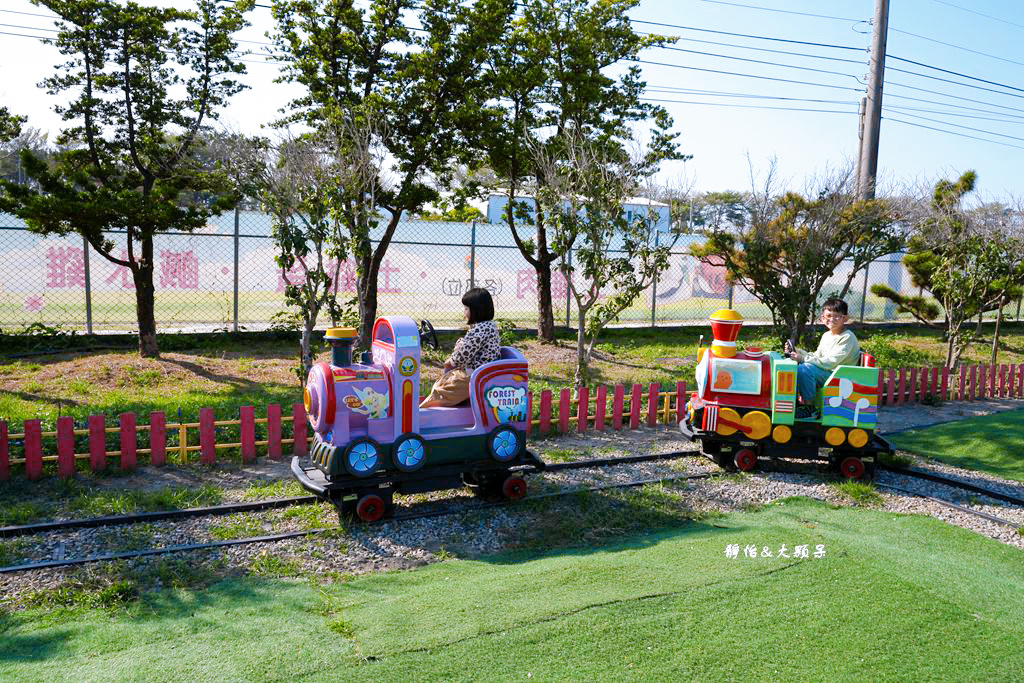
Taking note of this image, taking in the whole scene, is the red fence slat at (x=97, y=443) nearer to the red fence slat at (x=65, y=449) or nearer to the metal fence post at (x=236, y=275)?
the red fence slat at (x=65, y=449)

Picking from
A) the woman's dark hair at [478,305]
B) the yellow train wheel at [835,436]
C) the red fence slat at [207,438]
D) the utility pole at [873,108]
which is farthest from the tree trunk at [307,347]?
the utility pole at [873,108]

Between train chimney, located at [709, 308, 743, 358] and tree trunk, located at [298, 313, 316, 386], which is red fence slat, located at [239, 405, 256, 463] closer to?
tree trunk, located at [298, 313, 316, 386]

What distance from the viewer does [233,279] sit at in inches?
567

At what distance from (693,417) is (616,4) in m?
9.22

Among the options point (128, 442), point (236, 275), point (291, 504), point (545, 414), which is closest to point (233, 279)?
point (236, 275)

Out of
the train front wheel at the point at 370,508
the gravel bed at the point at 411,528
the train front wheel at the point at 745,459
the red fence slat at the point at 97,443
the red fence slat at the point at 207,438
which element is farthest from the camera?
the train front wheel at the point at 745,459

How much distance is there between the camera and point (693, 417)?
8.16 metres

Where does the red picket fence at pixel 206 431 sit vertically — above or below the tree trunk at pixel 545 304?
below

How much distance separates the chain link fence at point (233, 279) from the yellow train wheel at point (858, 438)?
16.7ft

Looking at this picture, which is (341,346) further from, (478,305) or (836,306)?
(836,306)

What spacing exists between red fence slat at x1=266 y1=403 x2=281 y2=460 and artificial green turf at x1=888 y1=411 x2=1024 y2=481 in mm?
7302

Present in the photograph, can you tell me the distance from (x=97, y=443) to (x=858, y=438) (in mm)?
7381

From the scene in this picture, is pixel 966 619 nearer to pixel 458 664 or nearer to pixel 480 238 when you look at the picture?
pixel 458 664

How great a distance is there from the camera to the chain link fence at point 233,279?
43.0 feet
